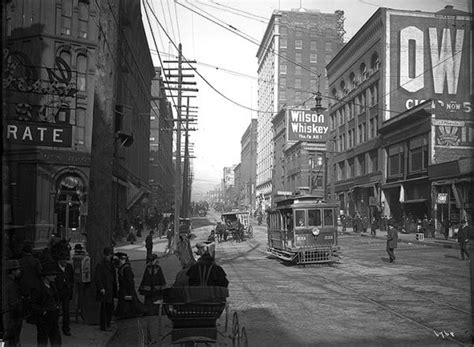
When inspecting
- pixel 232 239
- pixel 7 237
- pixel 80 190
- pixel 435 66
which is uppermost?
pixel 435 66

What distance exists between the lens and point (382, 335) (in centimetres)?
806

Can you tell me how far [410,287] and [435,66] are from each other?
10.3m

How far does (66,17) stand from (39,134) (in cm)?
337

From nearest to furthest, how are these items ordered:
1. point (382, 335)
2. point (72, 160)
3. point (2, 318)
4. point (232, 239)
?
1. point (2, 318)
2. point (382, 335)
3. point (72, 160)
4. point (232, 239)

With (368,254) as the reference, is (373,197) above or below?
above

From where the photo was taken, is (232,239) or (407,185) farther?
(232,239)

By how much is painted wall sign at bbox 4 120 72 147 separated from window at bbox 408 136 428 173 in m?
29.3

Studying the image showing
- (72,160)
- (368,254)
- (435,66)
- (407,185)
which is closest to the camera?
(72,160)

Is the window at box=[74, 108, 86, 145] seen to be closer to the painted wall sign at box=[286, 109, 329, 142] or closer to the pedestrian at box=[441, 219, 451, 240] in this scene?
the painted wall sign at box=[286, 109, 329, 142]

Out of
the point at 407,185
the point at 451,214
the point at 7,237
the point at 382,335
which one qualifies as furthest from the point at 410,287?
the point at 407,185

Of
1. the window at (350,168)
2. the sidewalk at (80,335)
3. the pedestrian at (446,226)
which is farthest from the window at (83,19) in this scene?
the window at (350,168)

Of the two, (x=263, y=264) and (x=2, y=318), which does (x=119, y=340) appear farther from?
(x=263, y=264)

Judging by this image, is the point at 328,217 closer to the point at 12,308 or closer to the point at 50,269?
the point at 50,269

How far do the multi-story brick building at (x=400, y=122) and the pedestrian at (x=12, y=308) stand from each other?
34.3ft
